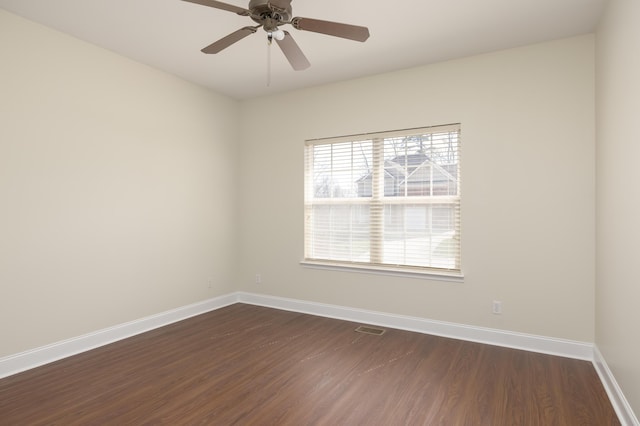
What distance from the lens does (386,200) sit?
404 cm

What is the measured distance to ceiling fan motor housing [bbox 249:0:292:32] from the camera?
207 cm

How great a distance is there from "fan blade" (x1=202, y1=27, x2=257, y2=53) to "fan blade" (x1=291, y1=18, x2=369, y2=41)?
1.00 ft

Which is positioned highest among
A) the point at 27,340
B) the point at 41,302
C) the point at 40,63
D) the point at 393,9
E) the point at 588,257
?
the point at 393,9

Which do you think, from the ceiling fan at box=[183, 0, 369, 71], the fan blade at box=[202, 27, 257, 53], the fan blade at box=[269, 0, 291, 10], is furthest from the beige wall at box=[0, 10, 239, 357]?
the fan blade at box=[269, 0, 291, 10]

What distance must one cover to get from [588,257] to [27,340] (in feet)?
15.8

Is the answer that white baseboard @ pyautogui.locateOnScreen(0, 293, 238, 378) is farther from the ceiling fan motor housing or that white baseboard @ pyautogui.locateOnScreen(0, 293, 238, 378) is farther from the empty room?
the ceiling fan motor housing

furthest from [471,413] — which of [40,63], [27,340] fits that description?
[40,63]

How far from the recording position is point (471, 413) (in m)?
2.25

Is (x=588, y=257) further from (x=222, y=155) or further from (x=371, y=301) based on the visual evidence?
(x=222, y=155)

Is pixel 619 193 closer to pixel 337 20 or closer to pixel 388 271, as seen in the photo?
pixel 388 271

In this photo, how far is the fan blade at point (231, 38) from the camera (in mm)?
2278

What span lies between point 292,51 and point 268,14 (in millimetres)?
361

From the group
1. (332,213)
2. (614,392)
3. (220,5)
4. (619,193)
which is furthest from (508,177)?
(220,5)

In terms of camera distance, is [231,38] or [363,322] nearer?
[231,38]
